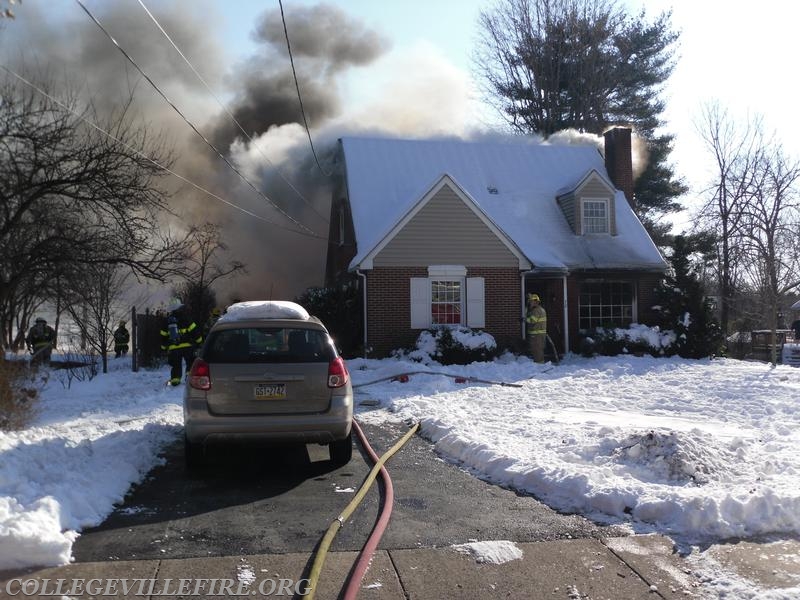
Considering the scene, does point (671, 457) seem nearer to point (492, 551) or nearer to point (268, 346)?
point (492, 551)

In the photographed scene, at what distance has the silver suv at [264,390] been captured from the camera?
6477 millimetres

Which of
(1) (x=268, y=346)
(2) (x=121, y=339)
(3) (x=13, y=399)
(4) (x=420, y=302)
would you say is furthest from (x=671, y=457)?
(2) (x=121, y=339)

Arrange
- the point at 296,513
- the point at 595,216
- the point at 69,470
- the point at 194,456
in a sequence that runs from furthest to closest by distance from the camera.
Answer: the point at 595,216 → the point at 194,456 → the point at 69,470 → the point at 296,513

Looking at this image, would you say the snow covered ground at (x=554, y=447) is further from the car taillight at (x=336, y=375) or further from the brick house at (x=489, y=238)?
the brick house at (x=489, y=238)

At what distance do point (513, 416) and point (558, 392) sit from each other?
3.05 m

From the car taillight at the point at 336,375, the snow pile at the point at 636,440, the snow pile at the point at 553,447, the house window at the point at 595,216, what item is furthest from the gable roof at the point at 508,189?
the car taillight at the point at 336,375

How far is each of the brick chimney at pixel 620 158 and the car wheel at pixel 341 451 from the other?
18.9m

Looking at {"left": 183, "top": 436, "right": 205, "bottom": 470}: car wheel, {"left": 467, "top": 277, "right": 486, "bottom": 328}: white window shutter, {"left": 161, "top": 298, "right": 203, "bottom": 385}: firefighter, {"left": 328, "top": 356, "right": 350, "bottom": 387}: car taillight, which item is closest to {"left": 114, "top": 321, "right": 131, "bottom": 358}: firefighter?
{"left": 161, "top": 298, "right": 203, "bottom": 385}: firefighter

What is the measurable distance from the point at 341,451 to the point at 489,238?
40.8 ft

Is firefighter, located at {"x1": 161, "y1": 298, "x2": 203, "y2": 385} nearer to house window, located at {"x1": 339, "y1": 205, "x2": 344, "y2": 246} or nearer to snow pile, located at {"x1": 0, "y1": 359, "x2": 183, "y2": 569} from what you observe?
snow pile, located at {"x1": 0, "y1": 359, "x2": 183, "y2": 569}

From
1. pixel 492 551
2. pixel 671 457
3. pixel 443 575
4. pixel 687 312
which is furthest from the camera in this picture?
pixel 687 312

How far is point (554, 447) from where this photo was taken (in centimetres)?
730

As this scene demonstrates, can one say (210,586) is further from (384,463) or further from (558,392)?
(558,392)

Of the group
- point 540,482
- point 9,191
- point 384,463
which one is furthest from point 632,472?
point 9,191
